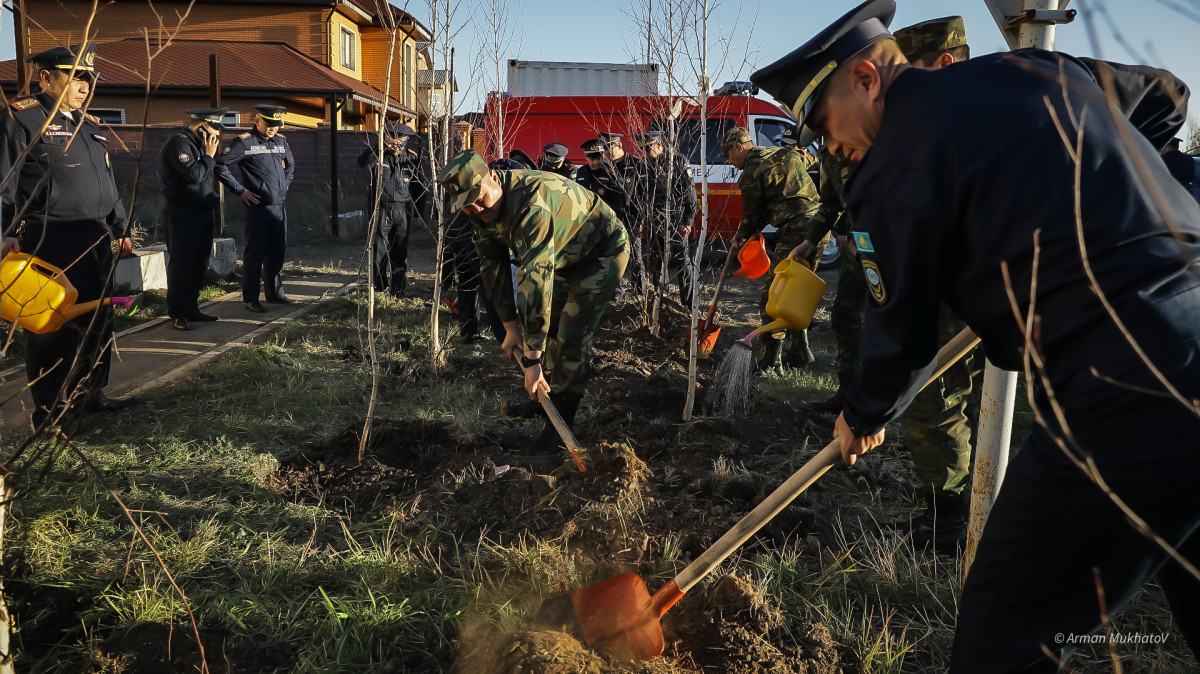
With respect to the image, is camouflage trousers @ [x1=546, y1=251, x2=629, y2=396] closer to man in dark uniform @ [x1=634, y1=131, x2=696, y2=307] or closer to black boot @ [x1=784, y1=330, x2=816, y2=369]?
man in dark uniform @ [x1=634, y1=131, x2=696, y2=307]

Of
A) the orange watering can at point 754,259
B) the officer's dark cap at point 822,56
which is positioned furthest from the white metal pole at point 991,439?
the orange watering can at point 754,259

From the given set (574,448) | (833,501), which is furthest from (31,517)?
(833,501)

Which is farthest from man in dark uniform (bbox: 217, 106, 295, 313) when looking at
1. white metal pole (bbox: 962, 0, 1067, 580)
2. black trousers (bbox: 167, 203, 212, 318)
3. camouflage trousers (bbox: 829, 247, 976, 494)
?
white metal pole (bbox: 962, 0, 1067, 580)

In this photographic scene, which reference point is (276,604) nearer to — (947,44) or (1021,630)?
(1021,630)

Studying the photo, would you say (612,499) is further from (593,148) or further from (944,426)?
(593,148)

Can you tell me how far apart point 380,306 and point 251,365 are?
7.74 ft

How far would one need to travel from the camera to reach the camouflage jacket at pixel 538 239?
341 cm

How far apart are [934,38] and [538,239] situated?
76.3 inches

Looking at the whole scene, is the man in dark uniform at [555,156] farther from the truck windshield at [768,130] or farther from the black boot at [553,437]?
the black boot at [553,437]

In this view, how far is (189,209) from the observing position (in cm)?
666

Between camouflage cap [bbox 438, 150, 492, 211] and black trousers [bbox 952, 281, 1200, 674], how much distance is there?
2.48m

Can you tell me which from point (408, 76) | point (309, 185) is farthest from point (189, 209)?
point (408, 76)

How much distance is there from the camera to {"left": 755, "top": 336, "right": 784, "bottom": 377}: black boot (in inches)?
220

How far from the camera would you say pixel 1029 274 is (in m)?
1.29
